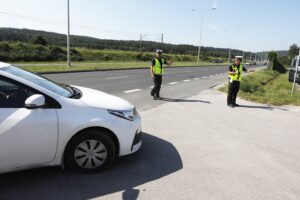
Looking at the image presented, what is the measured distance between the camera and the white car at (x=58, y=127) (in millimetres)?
3297

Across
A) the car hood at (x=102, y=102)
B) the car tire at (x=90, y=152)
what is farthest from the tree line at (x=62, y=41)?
the car tire at (x=90, y=152)

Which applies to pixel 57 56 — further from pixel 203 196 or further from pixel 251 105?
pixel 203 196

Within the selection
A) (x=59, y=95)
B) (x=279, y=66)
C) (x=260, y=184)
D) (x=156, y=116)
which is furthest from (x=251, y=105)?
(x=279, y=66)

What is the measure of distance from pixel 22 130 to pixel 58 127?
1.30ft

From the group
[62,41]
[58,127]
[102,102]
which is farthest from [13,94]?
[62,41]

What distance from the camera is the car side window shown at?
331 centimetres

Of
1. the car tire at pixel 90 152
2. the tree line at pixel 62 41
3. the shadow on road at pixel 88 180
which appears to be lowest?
the shadow on road at pixel 88 180

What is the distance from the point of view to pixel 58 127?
3492 mm

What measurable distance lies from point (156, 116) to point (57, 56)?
44487 millimetres

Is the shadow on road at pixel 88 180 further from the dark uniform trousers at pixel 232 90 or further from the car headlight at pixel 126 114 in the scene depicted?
the dark uniform trousers at pixel 232 90

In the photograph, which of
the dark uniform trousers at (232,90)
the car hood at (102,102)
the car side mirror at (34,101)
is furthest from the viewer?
the dark uniform trousers at (232,90)

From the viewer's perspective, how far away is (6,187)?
345 centimetres

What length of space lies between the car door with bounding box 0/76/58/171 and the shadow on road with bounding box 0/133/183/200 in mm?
287

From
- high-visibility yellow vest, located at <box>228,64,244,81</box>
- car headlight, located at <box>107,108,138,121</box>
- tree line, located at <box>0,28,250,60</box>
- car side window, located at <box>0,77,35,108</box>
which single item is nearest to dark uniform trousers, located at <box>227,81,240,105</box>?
high-visibility yellow vest, located at <box>228,64,244,81</box>
